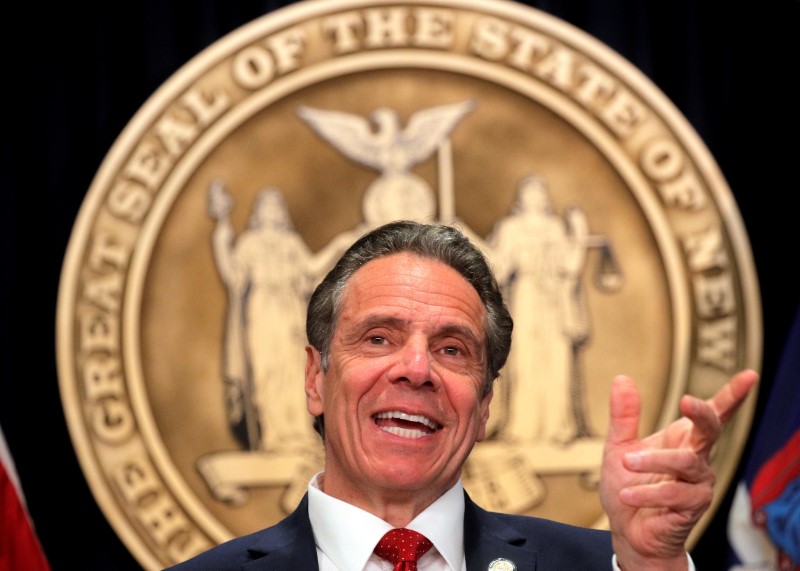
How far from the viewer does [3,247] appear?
380 centimetres

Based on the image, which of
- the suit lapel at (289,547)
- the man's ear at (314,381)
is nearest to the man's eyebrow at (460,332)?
the man's ear at (314,381)

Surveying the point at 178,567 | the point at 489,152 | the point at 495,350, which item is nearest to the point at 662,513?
the point at 495,350

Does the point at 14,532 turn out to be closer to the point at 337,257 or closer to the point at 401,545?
the point at 337,257

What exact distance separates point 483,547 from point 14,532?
1.95 metres

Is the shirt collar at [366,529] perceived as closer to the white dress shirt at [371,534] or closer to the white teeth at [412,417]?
the white dress shirt at [371,534]

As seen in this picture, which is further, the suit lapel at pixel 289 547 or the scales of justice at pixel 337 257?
the scales of justice at pixel 337 257

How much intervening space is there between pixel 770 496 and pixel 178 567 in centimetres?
220

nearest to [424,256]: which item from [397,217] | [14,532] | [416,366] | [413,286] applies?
[413,286]

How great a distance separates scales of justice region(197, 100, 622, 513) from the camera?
388 centimetres

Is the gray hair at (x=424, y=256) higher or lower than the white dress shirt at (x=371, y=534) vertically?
higher

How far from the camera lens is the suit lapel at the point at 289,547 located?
2.09m

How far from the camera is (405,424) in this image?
6.87ft

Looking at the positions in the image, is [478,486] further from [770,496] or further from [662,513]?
[662,513]

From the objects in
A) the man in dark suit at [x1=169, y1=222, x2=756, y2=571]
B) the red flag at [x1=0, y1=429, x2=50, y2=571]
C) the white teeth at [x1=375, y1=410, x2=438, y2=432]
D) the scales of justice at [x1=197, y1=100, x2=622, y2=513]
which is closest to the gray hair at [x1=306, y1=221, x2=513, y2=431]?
the man in dark suit at [x1=169, y1=222, x2=756, y2=571]
